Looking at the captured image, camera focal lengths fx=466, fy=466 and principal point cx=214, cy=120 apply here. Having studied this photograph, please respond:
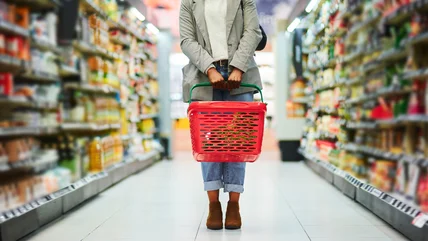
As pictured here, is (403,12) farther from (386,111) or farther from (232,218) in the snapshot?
(232,218)

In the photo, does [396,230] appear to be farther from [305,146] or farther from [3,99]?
[305,146]

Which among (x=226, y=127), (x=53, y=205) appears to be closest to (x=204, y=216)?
(x=53, y=205)

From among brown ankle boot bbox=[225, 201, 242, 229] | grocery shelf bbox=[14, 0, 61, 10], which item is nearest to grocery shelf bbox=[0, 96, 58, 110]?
grocery shelf bbox=[14, 0, 61, 10]

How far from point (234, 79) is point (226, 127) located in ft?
1.14

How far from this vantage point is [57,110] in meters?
3.24

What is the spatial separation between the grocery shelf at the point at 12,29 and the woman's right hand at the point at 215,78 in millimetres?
1076

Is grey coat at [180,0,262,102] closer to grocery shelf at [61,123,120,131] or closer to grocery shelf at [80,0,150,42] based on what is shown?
grocery shelf at [61,123,120,131]

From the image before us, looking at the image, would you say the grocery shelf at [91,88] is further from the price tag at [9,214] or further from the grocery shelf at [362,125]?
the grocery shelf at [362,125]

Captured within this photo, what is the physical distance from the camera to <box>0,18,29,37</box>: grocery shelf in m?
2.39

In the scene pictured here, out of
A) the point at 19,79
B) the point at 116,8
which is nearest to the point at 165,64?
the point at 116,8

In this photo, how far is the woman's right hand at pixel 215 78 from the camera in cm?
250

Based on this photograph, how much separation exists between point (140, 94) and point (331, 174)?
10.2ft

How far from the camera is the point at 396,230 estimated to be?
9.16ft

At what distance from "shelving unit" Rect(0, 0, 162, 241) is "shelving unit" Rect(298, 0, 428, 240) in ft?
6.81
